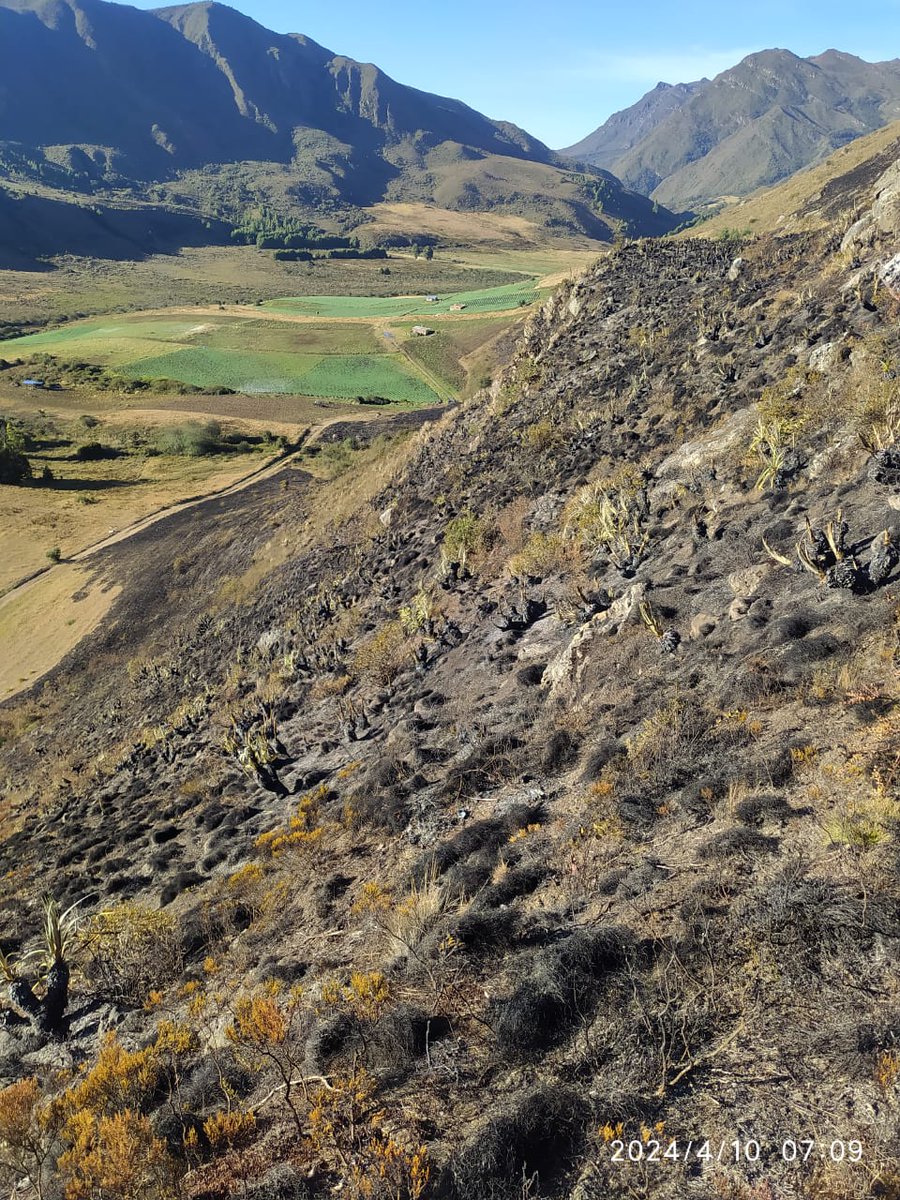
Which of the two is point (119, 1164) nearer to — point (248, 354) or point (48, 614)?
point (48, 614)

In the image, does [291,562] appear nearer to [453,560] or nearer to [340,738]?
[453,560]

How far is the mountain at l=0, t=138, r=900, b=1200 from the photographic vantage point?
194 inches

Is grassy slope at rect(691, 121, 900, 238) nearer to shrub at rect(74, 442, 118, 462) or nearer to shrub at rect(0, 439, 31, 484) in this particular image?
shrub at rect(74, 442, 118, 462)

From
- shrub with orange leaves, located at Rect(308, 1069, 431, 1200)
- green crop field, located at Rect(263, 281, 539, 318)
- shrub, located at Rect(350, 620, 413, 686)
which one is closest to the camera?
shrub with orange leaves, located at Rect(308, 1069, 431, 1200)

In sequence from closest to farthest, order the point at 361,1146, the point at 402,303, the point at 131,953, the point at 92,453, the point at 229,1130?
the point at 361,1146, the point at 229,1130, the point at 131,953, the point at 92,453, the point at 402,303

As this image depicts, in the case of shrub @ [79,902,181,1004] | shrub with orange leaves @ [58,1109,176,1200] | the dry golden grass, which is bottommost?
the dry golden grass

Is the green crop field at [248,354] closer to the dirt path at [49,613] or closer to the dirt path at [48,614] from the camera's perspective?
the dirt path at [49,613]

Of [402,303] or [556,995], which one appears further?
[402,303]

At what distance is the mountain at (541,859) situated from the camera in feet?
16.2

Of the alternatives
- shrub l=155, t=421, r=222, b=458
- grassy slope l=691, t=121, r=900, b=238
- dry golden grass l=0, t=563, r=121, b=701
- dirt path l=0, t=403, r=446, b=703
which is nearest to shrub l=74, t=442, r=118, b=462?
shrub l=155, t=421, r=222, b=458

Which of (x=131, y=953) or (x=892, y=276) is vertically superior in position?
(x=892, y=276)

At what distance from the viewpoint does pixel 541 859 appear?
850 cm

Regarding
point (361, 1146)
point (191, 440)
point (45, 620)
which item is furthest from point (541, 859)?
point (191, 440)

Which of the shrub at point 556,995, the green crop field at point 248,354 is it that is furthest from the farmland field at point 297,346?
the shrub at point 556,995
